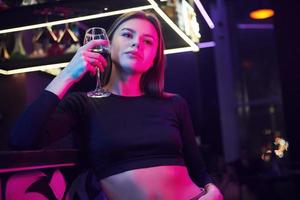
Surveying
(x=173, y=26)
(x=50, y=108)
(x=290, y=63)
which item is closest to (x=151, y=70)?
(x=50, y=108)

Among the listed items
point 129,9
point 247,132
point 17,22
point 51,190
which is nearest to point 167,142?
point 51,190

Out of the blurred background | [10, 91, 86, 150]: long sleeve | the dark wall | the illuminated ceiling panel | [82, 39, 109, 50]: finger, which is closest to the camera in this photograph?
[10, 91, 86, 150]: long sleeve

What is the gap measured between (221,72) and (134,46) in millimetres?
7452

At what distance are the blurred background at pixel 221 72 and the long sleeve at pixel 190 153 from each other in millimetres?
631

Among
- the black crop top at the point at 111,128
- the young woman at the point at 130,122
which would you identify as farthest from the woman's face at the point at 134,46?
the black crop top at the point at 111,128

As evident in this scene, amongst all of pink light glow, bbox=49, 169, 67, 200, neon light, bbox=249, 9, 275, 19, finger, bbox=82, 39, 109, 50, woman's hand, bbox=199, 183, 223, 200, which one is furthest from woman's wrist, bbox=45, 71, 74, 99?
neon light, bbox=249, 9, 275, 19

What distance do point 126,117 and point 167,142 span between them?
15 centimetres

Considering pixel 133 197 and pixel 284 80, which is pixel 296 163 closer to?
pixel 284 80

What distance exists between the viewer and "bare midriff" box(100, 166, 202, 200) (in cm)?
124

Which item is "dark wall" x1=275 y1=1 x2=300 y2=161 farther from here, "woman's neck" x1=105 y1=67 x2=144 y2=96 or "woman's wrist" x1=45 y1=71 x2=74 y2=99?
"woman's wrist" x1=45 y1=71 x2=74 y2=99

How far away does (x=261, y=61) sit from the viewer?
28.6 feet

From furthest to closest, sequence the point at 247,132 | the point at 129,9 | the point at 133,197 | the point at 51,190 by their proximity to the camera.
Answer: the point at 247,132 < the point at 129,9 < the point at 51,190 < the point at 133,197

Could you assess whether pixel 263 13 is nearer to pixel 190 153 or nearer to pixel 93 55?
pixel 190 153

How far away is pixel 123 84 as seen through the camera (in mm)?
1414
